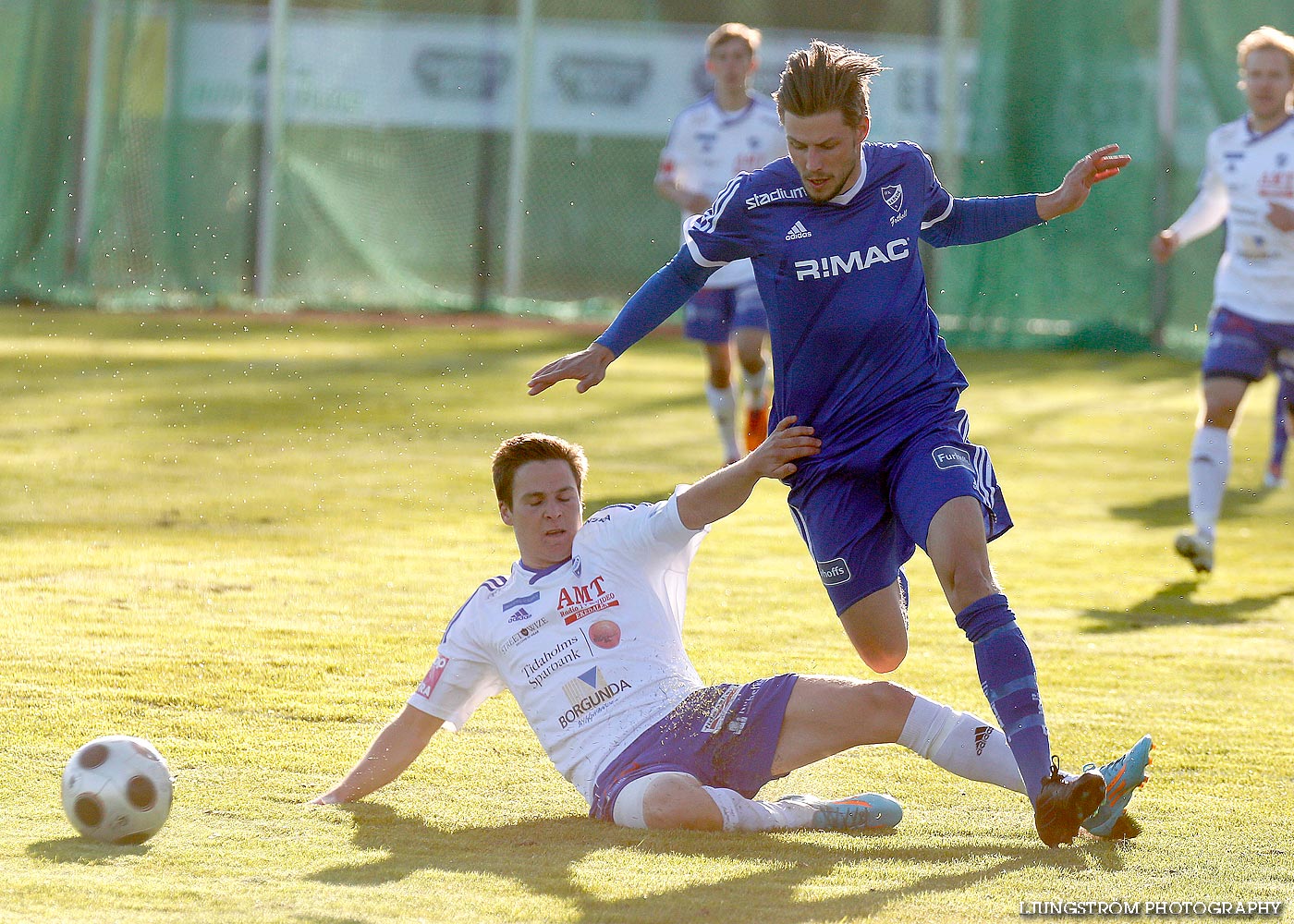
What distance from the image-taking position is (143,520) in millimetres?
7766

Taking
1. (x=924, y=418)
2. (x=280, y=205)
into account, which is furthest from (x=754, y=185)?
(x=280, y=205)

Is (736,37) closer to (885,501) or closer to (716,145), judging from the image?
(716,145)

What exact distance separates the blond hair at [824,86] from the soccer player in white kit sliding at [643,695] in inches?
29.2

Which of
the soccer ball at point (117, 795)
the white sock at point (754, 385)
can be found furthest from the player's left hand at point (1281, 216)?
the soccer ball at point (117, 795)

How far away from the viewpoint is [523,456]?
431 cm

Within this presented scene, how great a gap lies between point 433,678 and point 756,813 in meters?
0.84

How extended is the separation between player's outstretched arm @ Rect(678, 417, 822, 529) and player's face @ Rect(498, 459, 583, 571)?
→ 0.34 meters

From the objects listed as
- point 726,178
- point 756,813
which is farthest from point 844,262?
point 726,178

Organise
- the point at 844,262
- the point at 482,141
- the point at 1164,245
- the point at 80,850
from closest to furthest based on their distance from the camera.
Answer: the point at 80,850 → the point at 844,262 → the point at 1164,245 → the point at 482,141

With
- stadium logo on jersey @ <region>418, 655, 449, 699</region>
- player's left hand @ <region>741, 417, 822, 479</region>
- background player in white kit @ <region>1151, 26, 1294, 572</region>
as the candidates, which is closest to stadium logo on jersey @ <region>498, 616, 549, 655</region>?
stadium logo on jersey @ <region>418, 655, 449, 699</region>

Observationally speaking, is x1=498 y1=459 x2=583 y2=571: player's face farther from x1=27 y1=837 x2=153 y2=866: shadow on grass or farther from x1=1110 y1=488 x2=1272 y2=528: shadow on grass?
x1=1110 y1=488 x2=1272 y2=528: shadow on grass

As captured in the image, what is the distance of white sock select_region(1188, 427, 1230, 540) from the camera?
7438mm

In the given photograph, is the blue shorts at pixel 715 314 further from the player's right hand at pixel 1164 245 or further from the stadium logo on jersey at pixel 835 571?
the stadium logo on jersey at pixel 835 571

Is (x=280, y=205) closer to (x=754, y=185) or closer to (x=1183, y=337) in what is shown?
(x=1183, y=337)
